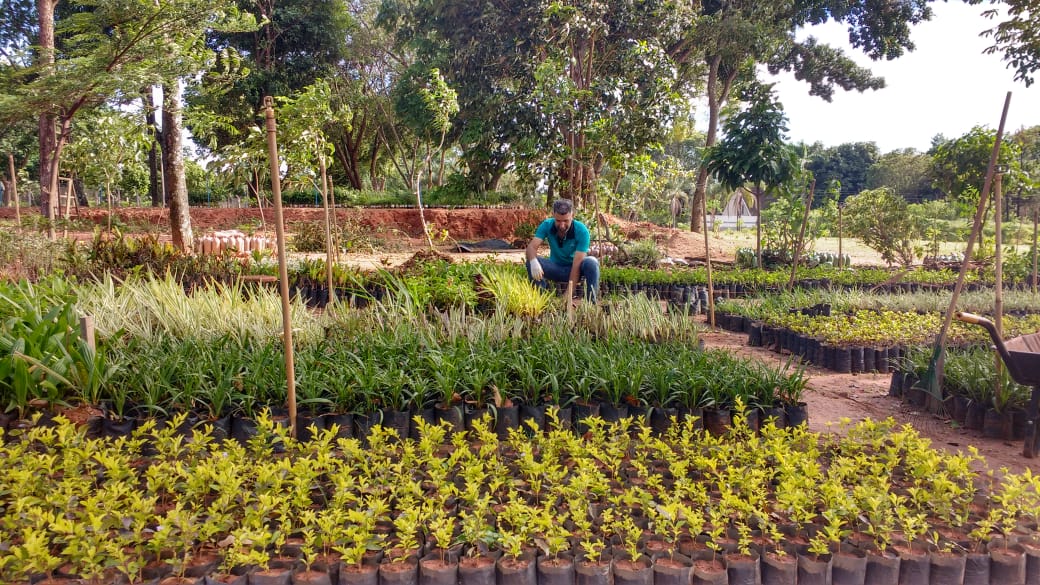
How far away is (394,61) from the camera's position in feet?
84.7

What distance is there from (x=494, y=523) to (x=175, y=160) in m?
10.5

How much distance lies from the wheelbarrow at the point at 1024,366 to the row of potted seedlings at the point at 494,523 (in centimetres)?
77

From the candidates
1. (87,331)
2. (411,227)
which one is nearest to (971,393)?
(87,331)

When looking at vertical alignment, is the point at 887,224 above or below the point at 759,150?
below

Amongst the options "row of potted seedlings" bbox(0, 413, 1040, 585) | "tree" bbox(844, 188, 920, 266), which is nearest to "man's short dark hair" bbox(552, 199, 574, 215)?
"row of potted seedlings" bbox(0, 413, 1040, 585)

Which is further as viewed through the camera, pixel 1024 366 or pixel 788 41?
pixel 788 41

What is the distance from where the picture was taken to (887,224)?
41.5ft

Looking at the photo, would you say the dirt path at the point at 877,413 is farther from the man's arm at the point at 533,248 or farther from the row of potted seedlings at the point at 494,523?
the man's arm at the point at 533,248

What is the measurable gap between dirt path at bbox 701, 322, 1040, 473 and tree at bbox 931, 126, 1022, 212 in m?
7.13

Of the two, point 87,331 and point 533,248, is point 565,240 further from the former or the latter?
point 87,331

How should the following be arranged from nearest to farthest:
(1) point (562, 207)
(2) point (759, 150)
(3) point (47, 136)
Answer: (1) point (562, 207)
(2) point (759, 150)
(3) point (47, 136)

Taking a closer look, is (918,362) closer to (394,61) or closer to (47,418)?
(47,418)

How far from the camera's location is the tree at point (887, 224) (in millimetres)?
12492

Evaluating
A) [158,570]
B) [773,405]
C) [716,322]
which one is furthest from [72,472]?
[716,322]
